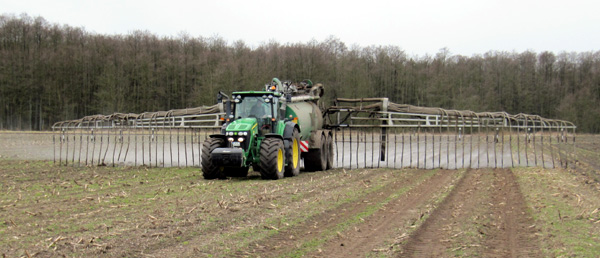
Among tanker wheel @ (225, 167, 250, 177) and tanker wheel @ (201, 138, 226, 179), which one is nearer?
tanker wheel @ (201, 138, 226, 179)

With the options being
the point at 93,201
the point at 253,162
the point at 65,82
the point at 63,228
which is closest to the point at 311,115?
the point at 253,162

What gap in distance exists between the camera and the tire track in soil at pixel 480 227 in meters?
6.80

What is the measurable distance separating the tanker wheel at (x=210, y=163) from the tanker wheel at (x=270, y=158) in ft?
4.03

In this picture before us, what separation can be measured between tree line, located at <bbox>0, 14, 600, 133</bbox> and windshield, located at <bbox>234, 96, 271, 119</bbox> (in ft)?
99.6

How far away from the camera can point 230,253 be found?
652cm

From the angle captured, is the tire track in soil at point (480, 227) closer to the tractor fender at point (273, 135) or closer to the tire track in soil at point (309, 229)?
the tire track in soil at point (309, 229)

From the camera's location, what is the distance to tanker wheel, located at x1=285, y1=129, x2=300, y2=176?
15.8 metres

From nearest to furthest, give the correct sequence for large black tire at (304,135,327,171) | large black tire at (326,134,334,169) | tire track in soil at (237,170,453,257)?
1. tire track in soil at (237,170,453,257)
2. large black tire at (304,135,327,171)
3. large black tire at (326,134,334,169)

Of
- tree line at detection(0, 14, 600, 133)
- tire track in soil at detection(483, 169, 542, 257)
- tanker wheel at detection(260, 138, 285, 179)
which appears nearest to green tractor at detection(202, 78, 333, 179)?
tanker wheel at detection(260, 138, 285, 179)

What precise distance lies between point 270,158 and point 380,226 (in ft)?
22.0

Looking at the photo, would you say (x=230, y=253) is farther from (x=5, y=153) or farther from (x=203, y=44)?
(x=203, y=44)

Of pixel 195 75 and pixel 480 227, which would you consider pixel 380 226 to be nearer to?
pixel 480 227

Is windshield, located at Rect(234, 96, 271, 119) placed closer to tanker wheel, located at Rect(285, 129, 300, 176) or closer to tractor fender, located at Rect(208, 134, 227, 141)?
tractor fender, located at Rect(208, 134, 227, 141)

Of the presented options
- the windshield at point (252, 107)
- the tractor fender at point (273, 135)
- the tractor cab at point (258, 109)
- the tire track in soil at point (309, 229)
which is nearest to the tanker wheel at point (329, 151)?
the tractor cab at point (258, 109)
